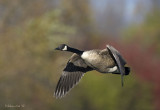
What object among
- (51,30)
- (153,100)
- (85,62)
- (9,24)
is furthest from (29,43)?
(85,62)

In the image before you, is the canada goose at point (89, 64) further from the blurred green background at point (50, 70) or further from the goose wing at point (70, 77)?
the blurred green background at point (50, 70)

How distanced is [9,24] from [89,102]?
974cm

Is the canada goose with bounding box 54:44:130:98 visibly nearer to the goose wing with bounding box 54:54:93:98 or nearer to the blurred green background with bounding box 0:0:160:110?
the goose wing with bounding box 54:54:93:98

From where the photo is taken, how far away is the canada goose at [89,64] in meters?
13.2

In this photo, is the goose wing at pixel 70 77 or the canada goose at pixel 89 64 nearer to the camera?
the canada goose at pixel 89 64

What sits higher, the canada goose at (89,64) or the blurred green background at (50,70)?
the blurred green background at (50,70)

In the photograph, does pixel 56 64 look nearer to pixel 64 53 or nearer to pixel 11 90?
pixel 64 53

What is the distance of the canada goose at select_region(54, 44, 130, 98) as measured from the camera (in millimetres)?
13219

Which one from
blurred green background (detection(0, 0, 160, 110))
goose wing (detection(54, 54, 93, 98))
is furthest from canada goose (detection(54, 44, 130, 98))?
blurred green background (detection(0, 0, 160, 110))

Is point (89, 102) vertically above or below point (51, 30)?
below

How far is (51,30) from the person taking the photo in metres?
35.5

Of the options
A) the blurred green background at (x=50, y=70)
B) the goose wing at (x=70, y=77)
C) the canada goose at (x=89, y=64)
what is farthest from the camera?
the blurred green background at (x=50, y=70)

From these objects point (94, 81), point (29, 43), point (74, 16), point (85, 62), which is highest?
point (74, 16)

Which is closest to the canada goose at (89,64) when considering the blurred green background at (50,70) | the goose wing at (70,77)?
the goose wing at (70,77)
